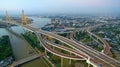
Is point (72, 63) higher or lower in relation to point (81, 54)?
lower

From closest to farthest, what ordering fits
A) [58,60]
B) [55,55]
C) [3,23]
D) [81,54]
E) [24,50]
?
[81,54]
[58,60]
[55,55]
[24,50]
[3,23]

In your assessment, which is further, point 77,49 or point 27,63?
point 77,49

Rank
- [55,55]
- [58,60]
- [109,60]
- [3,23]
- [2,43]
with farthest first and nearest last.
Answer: [3,23]
[2,43]
[55,55]
[58,60]
[109,60]

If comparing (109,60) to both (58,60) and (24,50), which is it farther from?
(24,50)

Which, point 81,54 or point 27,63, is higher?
point 81,54

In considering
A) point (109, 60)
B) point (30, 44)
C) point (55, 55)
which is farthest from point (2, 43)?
point (109, 60)

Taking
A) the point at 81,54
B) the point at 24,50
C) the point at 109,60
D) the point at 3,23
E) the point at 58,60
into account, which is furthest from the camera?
the point at 3,23

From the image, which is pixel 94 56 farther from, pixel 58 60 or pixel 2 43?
pixel 2 43

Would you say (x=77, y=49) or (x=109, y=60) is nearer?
(x=109, y=60)

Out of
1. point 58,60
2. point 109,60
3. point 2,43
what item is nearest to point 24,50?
point 2,43
